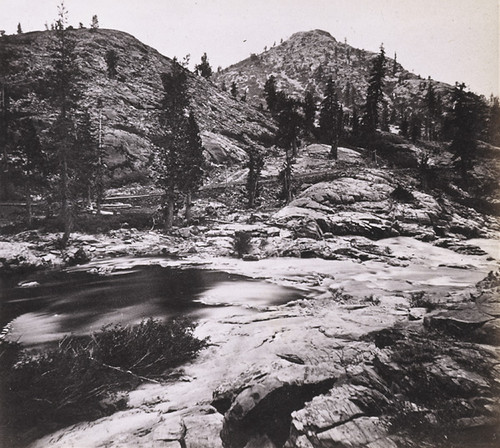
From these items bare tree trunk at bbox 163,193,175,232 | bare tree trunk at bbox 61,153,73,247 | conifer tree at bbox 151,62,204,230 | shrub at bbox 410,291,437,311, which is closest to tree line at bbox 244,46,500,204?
conifer tree at bbox 151,62,204,230

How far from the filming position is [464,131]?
3180 cm

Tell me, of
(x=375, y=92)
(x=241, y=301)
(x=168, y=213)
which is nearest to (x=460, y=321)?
(x=241, y=301)

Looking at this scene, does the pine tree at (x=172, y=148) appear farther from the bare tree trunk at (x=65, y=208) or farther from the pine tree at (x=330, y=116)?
the pine tree at (x=330, y=116)

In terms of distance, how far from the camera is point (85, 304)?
1240 cm

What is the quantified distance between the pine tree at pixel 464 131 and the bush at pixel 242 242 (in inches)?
910

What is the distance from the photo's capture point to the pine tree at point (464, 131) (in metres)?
32.0

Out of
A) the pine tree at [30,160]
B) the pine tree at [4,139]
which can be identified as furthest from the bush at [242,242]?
the pine tree at [4,139]

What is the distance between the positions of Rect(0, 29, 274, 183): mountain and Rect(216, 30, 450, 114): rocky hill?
43.5 m

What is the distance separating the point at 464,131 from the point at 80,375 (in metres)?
37.0

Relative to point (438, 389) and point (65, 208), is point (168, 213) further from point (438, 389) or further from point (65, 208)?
point (438, 389)

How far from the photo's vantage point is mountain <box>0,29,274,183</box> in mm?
45938

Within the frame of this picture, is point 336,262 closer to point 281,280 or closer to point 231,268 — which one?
point 281,280

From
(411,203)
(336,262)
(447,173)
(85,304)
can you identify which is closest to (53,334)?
(85,304)

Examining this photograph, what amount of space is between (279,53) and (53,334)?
177622 millimetres
